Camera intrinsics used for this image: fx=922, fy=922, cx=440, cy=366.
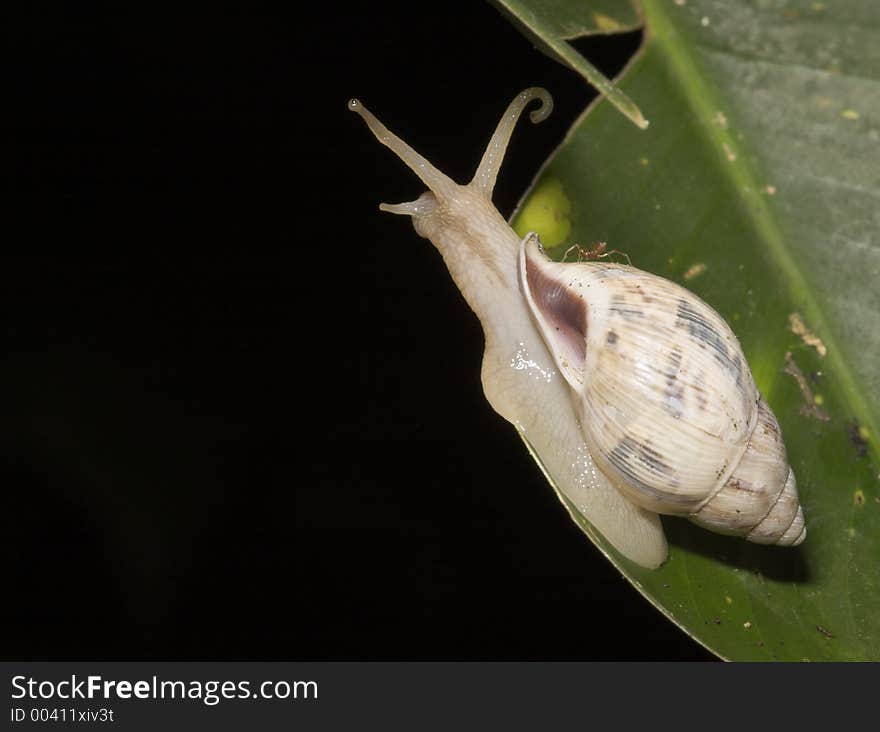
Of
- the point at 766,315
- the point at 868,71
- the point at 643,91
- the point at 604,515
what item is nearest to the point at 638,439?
the point at 604,515

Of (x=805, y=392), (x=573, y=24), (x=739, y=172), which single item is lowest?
(x=805, y=392)

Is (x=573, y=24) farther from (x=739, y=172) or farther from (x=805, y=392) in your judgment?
(x=805, y=392)

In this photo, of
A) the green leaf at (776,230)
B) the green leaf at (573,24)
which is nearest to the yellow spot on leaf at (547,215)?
the green leaf at (776,230)

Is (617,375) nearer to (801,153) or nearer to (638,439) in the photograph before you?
(638,439)

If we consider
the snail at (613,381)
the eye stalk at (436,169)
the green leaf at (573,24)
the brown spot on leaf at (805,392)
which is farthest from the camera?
the eye stalk at (436,169)

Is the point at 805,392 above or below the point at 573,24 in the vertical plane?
below

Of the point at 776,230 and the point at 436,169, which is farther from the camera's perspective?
the point at 436,169

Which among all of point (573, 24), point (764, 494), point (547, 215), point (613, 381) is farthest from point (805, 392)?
point (573, 24)

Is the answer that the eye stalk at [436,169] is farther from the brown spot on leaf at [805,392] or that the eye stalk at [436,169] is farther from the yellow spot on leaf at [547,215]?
the brown spot on leaf at [805,392]
